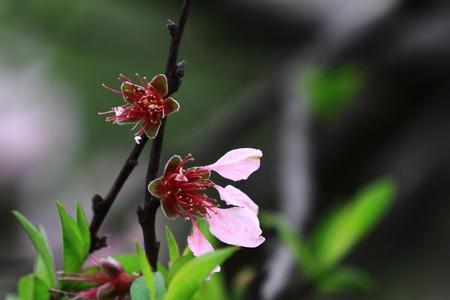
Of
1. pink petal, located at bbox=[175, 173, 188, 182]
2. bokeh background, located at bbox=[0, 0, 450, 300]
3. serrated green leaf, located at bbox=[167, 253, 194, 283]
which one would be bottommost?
serrated green leaf, located at bbox=[167, 253, 194, 283]

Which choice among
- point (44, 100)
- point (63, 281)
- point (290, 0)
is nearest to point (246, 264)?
point (290, 0)

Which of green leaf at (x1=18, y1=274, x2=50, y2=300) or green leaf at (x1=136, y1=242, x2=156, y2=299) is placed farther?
green leaf at (x1=18, y1=274, x2=50, y2=300)

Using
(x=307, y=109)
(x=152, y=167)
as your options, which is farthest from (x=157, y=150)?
(x=307, y=109)

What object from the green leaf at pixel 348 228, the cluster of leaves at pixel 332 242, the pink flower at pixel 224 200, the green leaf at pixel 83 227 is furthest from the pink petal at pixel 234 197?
the green leaf at pixel 348 228

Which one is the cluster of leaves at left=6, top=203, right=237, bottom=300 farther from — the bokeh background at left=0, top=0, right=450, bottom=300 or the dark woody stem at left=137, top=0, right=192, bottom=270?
the bokeh background at left=0, top=0, right=450, bottom=300

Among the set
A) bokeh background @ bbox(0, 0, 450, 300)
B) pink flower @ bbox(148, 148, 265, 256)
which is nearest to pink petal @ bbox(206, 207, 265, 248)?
pink flower @ bbox(148, 148, 265, 256)

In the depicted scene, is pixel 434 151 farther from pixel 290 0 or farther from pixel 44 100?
pixel 44 100

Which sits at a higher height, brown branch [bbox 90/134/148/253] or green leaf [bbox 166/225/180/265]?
brown branch [bbox 90/134/148/253]

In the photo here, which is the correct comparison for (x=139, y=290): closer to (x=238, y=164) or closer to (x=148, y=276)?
(x=148, y=276)
